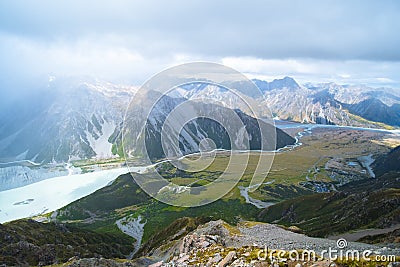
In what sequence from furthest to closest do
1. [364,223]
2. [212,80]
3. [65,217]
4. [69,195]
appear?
[69,195] < [65,217] < [364,223] < [212,80]

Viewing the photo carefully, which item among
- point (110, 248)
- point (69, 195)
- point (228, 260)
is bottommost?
point (69, 195)

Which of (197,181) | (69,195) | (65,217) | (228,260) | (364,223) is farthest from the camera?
(69,195)

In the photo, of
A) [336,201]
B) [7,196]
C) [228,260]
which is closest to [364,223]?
[336,201]

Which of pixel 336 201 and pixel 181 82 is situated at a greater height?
pixel 181 82

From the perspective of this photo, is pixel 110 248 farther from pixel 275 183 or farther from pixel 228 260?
pixel 275 183

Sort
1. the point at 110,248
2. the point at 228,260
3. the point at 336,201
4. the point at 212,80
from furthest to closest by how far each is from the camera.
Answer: the point at 336,201 → the point at 110,248 → the point at 212,80 → the point at 228,260

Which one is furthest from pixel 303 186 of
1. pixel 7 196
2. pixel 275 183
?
pixel 7 196

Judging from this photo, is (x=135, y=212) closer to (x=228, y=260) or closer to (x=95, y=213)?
(x=95, y=213)

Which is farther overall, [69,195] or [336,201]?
[69,195]

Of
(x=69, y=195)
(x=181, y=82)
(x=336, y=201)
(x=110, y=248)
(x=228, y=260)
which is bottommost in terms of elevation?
(x=69, y=195)
